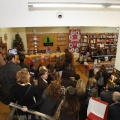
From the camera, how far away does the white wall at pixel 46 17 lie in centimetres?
358

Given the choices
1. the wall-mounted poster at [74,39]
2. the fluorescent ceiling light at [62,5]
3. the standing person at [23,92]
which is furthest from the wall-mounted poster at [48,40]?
the standing person at [23,92]

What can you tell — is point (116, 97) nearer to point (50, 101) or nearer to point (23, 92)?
point (50, 101)

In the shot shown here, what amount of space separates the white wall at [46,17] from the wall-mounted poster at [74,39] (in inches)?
310

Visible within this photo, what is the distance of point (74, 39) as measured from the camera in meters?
12.1

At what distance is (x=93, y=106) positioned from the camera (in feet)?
8.55

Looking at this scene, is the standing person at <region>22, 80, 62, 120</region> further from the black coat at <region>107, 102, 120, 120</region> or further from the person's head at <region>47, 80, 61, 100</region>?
the black coat at <region>107, 102, 120, 120</region>

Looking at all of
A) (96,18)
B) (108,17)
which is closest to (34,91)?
(96,18)

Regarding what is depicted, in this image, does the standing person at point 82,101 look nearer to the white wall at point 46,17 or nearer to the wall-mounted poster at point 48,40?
the white wall at point 46,17

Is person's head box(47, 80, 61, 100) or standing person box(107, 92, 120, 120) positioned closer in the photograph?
standing person box(107, 92, 120, 120)

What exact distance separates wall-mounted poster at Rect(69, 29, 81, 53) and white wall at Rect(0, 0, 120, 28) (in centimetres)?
788

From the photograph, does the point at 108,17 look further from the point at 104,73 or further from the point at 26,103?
the point at 26,103

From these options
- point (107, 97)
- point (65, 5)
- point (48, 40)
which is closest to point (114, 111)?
point (107, 97)

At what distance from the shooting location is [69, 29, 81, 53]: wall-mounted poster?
1182cm

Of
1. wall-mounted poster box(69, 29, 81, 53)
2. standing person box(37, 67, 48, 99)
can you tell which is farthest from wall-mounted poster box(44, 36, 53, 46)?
standing person box(37, 67, 48, 99)
